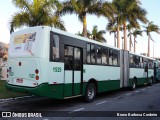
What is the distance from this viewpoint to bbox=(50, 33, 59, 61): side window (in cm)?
981

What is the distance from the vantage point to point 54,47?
994 centimetres

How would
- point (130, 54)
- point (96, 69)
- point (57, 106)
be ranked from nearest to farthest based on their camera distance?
point (57, 106) < point (96, 69) < point (130, 54)

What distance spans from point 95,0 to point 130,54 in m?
9.11

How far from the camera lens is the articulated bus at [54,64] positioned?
945cm

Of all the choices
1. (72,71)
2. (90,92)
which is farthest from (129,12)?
(72,71)

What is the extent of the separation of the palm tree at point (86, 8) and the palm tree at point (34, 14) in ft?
14.0

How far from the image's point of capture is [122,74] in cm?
1711

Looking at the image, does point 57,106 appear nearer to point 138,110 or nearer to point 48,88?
point 48,88

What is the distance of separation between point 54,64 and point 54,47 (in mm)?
689

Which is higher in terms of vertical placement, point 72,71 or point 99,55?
point 99,55

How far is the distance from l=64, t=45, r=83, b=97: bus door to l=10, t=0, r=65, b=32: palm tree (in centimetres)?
960

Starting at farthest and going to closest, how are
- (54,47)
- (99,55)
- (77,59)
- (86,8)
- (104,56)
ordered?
1. (86,8)
2. (104,56)
3. (99,55)
4. (77,59)
5. (54,47)

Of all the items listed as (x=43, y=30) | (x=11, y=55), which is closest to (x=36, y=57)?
(x=43, y=30)

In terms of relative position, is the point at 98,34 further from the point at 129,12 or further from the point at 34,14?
the point at 34,14
